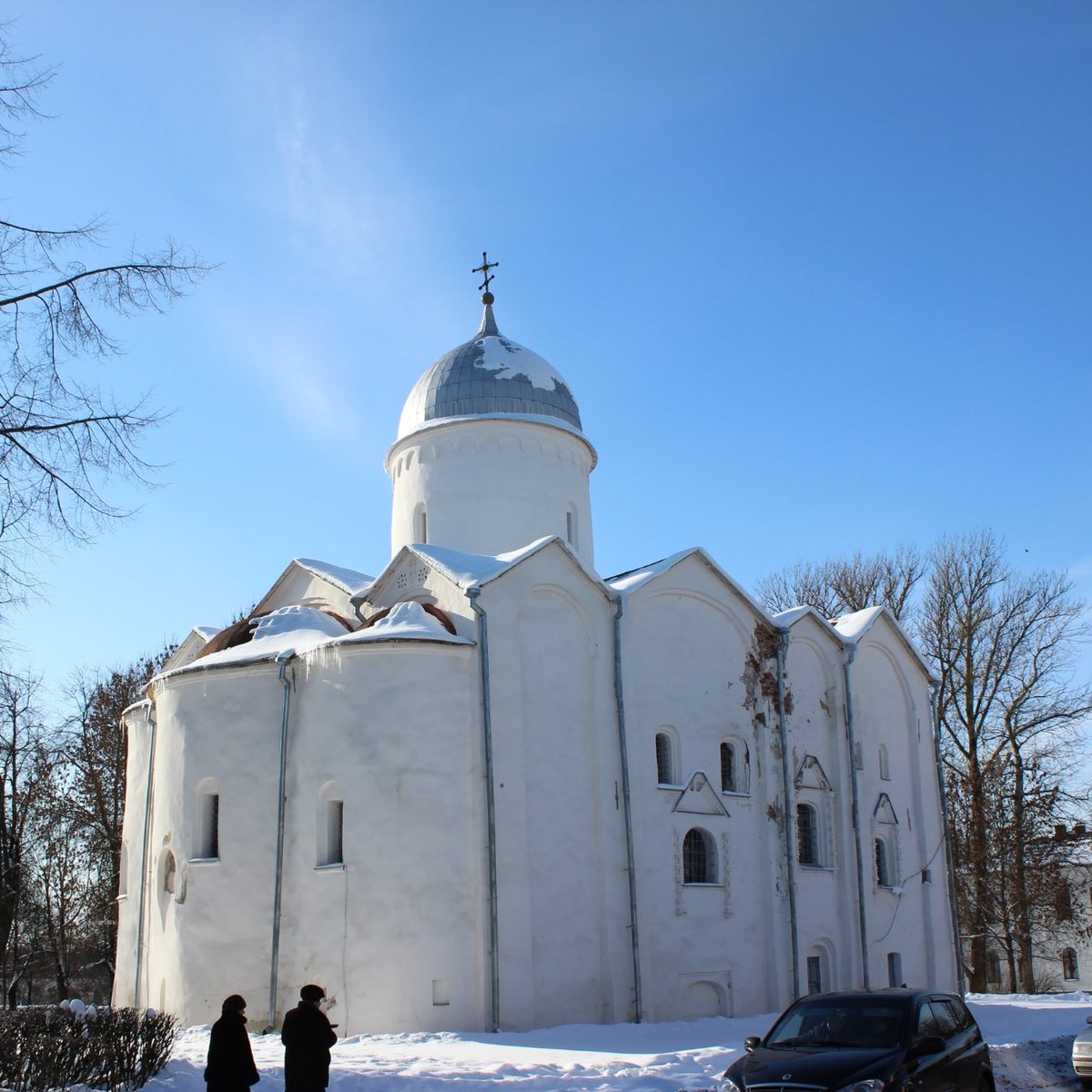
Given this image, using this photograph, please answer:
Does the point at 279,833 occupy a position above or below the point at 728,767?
below

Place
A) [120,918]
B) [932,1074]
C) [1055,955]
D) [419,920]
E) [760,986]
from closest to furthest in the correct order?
[932,1074], [419,920], [760,986], [120,918], [1055,955]

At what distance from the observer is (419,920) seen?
15828mm

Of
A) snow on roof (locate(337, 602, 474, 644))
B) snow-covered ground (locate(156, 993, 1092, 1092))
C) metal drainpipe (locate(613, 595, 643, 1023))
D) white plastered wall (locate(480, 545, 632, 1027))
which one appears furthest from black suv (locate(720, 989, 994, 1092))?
snow on roof (locate(337, 602, 474, 644))

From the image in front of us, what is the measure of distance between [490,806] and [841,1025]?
7.47 meters

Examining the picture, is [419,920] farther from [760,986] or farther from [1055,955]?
[1055,955]

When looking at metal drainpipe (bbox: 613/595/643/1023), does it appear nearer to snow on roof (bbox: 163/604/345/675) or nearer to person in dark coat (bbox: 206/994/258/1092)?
snow on roof (bbox: 163/604/345/675)

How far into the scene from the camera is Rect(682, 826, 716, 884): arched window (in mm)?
19109

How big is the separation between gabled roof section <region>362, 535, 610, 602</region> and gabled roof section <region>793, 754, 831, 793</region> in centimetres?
544

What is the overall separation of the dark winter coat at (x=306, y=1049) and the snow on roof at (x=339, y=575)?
40.2 feet

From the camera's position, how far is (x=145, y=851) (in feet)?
65.2

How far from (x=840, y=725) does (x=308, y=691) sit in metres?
10.4

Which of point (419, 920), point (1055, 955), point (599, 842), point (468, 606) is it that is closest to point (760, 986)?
point (599, 842)

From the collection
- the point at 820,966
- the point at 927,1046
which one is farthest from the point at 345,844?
the point at 820,966

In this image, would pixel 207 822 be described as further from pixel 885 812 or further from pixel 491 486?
pixel 885 812
